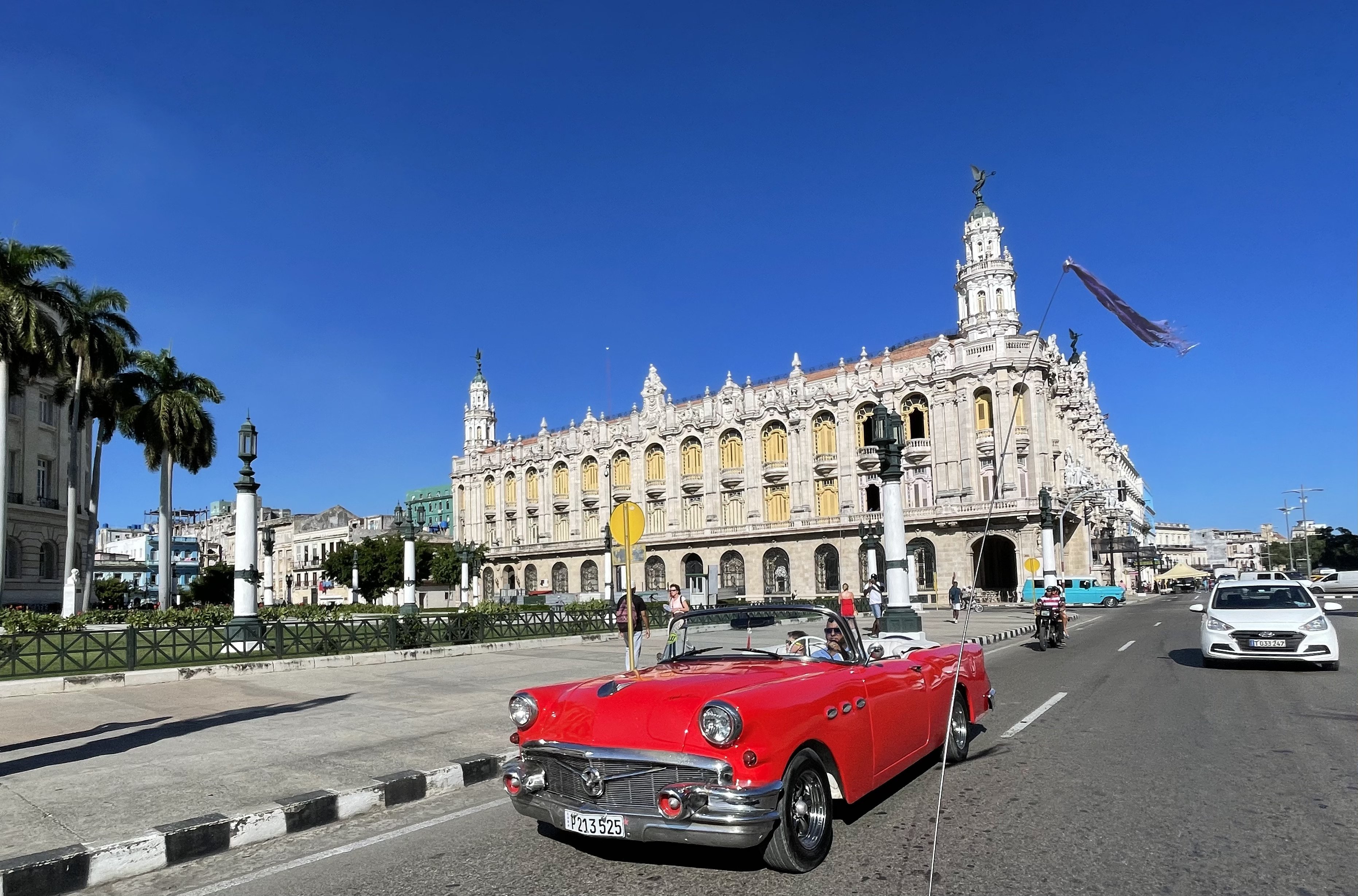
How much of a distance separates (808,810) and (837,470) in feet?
172

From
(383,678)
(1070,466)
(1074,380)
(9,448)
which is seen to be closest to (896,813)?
(383,678)

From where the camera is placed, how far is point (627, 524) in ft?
38.6

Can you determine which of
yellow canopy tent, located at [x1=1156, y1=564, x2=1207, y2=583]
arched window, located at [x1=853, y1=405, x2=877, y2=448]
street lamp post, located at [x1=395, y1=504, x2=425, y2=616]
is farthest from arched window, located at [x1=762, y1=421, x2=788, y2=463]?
yellow canopy tent, located at [x1=1156, y1=564, x2=1207, y2=583]

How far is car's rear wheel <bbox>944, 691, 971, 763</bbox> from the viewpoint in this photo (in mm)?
7031

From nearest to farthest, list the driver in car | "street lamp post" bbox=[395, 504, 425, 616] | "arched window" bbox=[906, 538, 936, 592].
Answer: the driver in car
"street lamp post" bbox=[395, 504, 425, 616]
"arched window" bbox=[906, 538, 936, 592]

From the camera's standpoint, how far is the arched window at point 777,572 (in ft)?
188

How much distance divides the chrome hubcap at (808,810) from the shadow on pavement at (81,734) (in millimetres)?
7969

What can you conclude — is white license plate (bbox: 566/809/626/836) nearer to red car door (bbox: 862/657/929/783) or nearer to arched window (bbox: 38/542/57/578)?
red car door (bbox: 862/657/929/783)

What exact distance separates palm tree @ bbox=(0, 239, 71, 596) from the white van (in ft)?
242

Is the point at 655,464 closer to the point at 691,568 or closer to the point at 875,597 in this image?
the point at 691,568

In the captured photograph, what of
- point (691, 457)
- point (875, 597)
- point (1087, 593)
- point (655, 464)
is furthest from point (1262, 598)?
point (655, 464)

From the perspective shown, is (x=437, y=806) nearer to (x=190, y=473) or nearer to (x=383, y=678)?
(x=383, y=678)

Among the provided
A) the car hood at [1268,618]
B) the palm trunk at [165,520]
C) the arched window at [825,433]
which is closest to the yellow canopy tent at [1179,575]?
the arched window at [825,433]

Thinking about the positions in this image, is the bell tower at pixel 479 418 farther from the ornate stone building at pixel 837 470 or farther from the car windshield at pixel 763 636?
the car windshield at pixel 763 636
